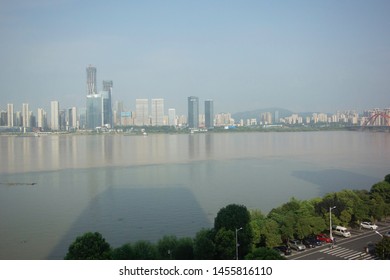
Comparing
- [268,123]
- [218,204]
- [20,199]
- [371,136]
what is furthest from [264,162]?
[268,123]

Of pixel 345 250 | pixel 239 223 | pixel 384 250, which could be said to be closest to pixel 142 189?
pixel 239 223

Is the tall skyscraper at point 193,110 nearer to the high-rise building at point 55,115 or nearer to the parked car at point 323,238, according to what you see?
the high-rise building at point 55,115

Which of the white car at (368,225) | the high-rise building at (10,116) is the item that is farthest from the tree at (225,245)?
the high-rise building at (10,116)

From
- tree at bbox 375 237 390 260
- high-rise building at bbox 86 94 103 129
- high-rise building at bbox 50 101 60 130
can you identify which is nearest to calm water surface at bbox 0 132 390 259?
tree at bbox 375 237 390 260

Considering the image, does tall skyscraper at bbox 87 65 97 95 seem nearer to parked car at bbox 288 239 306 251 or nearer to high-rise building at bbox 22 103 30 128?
high-rise building at bbox 22 103 30 128

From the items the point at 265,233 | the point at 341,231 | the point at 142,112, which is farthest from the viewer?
the point at 142,112

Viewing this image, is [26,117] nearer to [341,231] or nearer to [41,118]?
[41,118]

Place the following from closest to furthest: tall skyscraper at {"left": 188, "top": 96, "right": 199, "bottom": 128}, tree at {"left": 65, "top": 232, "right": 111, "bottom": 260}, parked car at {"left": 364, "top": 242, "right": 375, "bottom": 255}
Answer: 1. tree at {"left": 65, "top": 232, "right": 111, "bottom": 260}
2. parked car at {"left": 364, "top": 242, "right": 375, "bottom": 255}
3. tall skyscraper at {"left": 188, "top": 96, "right": 199, "bottom": 128}
